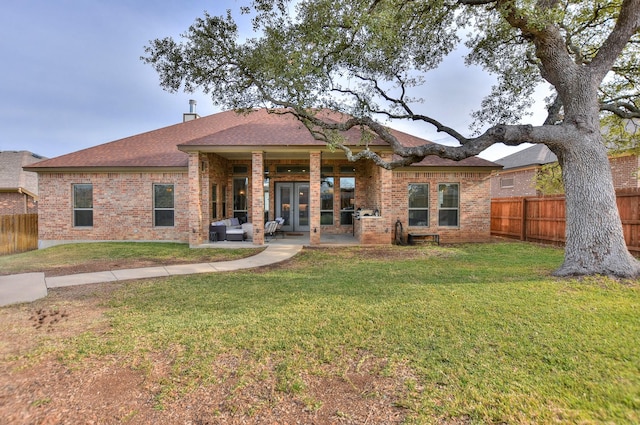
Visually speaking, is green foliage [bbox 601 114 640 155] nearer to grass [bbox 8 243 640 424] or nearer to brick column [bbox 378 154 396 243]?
brick column [bbox 378 154 396 243]

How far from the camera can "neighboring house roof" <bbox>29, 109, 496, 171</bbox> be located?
35.5ft

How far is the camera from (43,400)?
2.51 meters

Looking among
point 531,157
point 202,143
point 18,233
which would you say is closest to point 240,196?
point 202,143

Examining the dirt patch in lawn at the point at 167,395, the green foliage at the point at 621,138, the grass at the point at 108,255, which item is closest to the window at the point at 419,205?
the green foliage at the point at 621,138

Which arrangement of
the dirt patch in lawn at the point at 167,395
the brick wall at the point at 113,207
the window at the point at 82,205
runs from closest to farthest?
the dirt patch in lawn at the point at 167,395 → the brick wall at the point at 113,207 → the window at the point at 82,205

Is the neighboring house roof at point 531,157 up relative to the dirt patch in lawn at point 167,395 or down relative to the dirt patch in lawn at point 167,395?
up

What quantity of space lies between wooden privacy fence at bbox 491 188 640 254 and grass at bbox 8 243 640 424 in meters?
5.51

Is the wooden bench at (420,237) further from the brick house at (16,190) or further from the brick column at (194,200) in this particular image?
the brick house at (16,190)

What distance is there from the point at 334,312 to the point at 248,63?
6.68 m

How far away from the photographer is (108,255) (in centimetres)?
944

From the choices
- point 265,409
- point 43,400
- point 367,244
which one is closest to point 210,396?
point 265,409

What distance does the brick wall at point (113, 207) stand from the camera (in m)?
12.4

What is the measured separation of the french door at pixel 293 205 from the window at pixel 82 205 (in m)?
7.74

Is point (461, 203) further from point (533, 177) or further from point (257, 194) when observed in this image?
point (257, 194)
